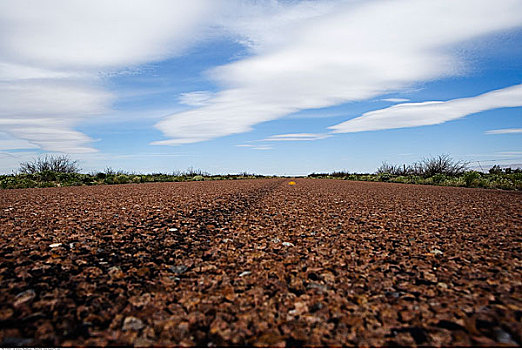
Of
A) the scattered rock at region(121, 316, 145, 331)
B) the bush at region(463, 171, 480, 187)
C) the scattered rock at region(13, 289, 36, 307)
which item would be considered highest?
the bush at region(463, 171, 480, 187)

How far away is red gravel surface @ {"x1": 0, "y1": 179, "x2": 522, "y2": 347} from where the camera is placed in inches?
45.7

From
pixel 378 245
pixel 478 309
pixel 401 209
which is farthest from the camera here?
pixel 401 209

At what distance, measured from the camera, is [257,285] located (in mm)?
1571

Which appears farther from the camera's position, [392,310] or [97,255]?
[97,255]

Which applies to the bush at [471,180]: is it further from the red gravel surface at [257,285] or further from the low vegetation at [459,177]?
the red gravel surface at [257,285]

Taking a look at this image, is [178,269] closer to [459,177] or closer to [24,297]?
[24,297]

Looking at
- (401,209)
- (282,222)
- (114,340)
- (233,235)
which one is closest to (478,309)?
(114,340)

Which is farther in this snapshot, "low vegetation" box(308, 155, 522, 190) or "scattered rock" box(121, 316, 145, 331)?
"low vegetation" box(308, 155, 522, 190)

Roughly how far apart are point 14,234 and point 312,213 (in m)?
2.86

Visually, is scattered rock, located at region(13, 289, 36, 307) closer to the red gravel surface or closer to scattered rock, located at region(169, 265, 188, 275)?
the red gravel surface

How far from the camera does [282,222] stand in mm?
3164

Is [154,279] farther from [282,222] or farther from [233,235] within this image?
[282,222]

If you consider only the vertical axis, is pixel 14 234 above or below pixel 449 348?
above

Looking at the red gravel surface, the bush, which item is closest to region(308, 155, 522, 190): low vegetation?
the bush
